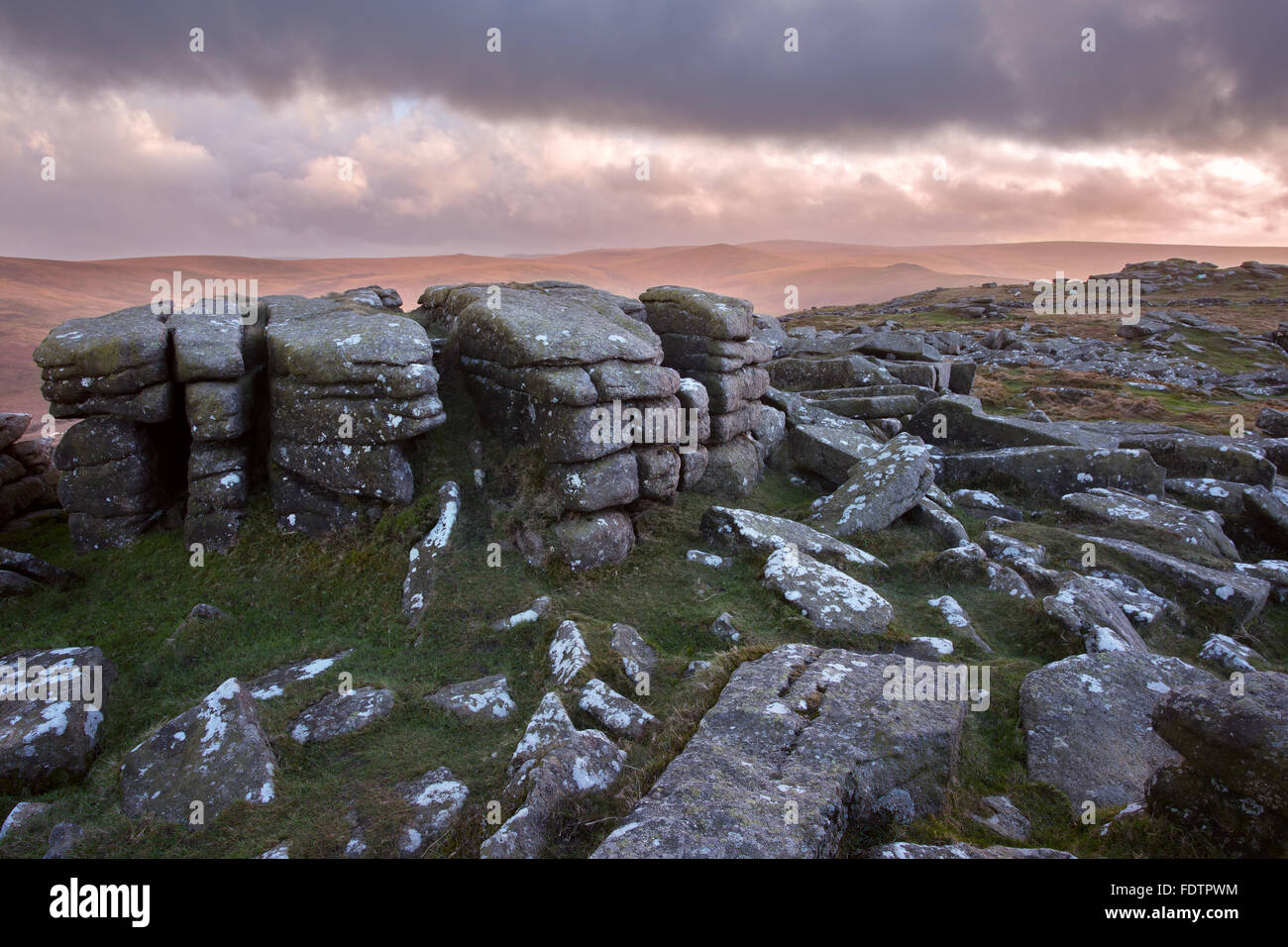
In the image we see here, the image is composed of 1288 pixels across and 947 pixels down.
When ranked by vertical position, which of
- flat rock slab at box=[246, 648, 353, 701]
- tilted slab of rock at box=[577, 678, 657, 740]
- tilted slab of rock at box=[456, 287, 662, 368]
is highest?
tilted slab of rock at box=[456, 287, 662, 368]

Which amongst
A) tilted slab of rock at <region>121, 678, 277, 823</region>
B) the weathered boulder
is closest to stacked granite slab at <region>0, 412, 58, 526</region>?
tilted slab of rock at <region>121, 678, 277, 823</region>

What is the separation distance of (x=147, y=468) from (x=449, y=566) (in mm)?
7284

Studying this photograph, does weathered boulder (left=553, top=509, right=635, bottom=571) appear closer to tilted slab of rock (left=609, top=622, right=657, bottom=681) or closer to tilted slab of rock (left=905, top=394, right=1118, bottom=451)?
tilted slab of rock (left=609, top=622, right=657, bottom=681)

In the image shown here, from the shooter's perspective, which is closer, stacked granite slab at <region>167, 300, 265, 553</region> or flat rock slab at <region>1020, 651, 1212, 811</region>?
flat rock slab at <region>1020, 651, 1212, 811</region>

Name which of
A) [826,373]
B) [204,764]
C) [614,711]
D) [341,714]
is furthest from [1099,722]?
[826,373]

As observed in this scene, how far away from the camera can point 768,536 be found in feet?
42.7

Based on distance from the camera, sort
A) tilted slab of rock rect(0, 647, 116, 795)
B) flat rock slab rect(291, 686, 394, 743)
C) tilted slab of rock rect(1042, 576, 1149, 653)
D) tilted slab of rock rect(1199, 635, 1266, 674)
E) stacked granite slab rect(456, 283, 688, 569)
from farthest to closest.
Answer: stacked granite slab rect(456, 283, 688, 569), tilted slab of rock rect(1199, 635, 1266, 674), tilted slab of rock rect(1042, 576, 1149, 653), flat rock slab rect(291, 686, 394, 743), tilted slab of rock rect(0, 647, 116, 795)

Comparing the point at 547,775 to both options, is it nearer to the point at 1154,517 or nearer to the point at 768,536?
the point at 768,536

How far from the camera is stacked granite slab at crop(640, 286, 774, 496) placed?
53.8ft

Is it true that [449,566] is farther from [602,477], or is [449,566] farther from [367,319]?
[367,319]

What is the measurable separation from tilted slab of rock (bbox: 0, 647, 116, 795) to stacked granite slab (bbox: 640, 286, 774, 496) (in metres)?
11.3

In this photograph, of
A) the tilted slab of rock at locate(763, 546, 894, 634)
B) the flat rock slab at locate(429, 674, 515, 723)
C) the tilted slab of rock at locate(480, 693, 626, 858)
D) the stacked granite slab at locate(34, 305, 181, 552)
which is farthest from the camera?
the stacked granite slab at locate(34, 305, 181, 552)

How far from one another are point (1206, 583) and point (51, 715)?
18143 mm
